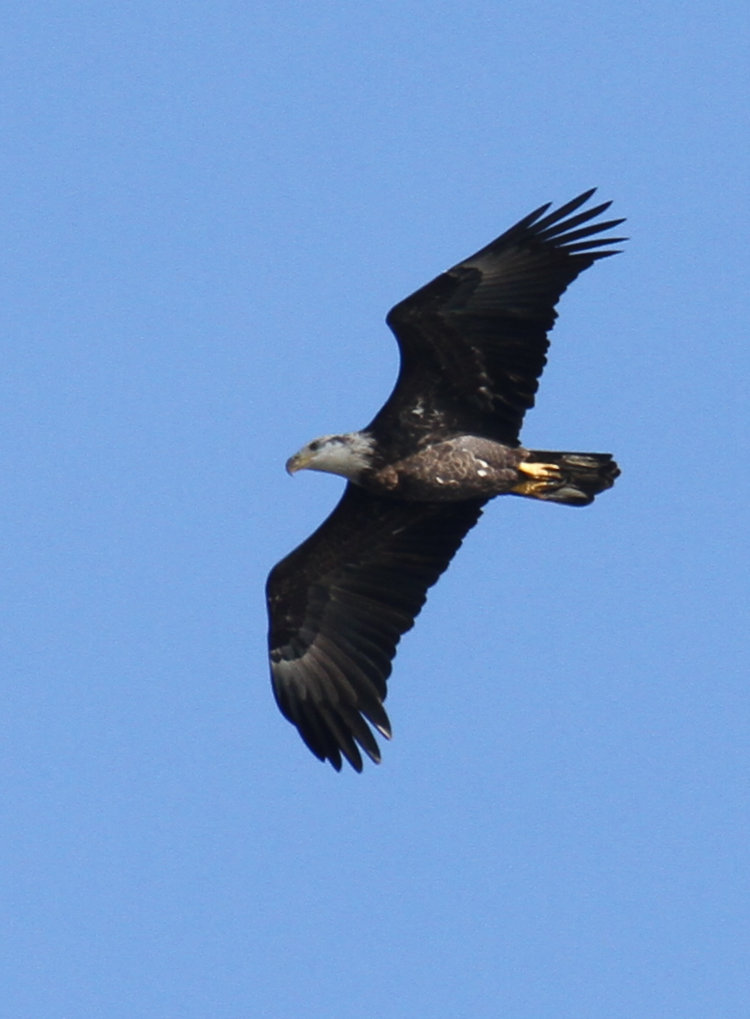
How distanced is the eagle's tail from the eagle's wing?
76 centimetres

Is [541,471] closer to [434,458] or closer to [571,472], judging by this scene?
[571,472]

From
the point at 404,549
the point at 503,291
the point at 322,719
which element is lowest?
the point at 322,719

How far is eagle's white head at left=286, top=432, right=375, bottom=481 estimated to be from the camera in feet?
51.6

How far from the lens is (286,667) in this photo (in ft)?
55.2

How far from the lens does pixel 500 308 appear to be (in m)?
15.4

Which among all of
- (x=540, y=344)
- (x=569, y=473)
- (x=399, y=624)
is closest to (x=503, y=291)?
(x=540, y=344)

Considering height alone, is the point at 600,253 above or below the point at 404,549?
above

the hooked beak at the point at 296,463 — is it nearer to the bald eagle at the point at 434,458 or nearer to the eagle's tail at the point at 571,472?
the bald eagle at the point at 434,458

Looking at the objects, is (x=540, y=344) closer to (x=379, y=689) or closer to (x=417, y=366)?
(x=417, y=366)

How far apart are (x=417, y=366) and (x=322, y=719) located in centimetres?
303

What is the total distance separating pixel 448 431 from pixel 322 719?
264 cm

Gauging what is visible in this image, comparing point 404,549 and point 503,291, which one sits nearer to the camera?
point 503,291

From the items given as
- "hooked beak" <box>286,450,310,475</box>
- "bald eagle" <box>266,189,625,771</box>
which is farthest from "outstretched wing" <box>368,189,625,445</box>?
"hooked beak" <box>286,450,310,475</box>

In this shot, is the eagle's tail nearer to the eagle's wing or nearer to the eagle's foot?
the eagle's foot
